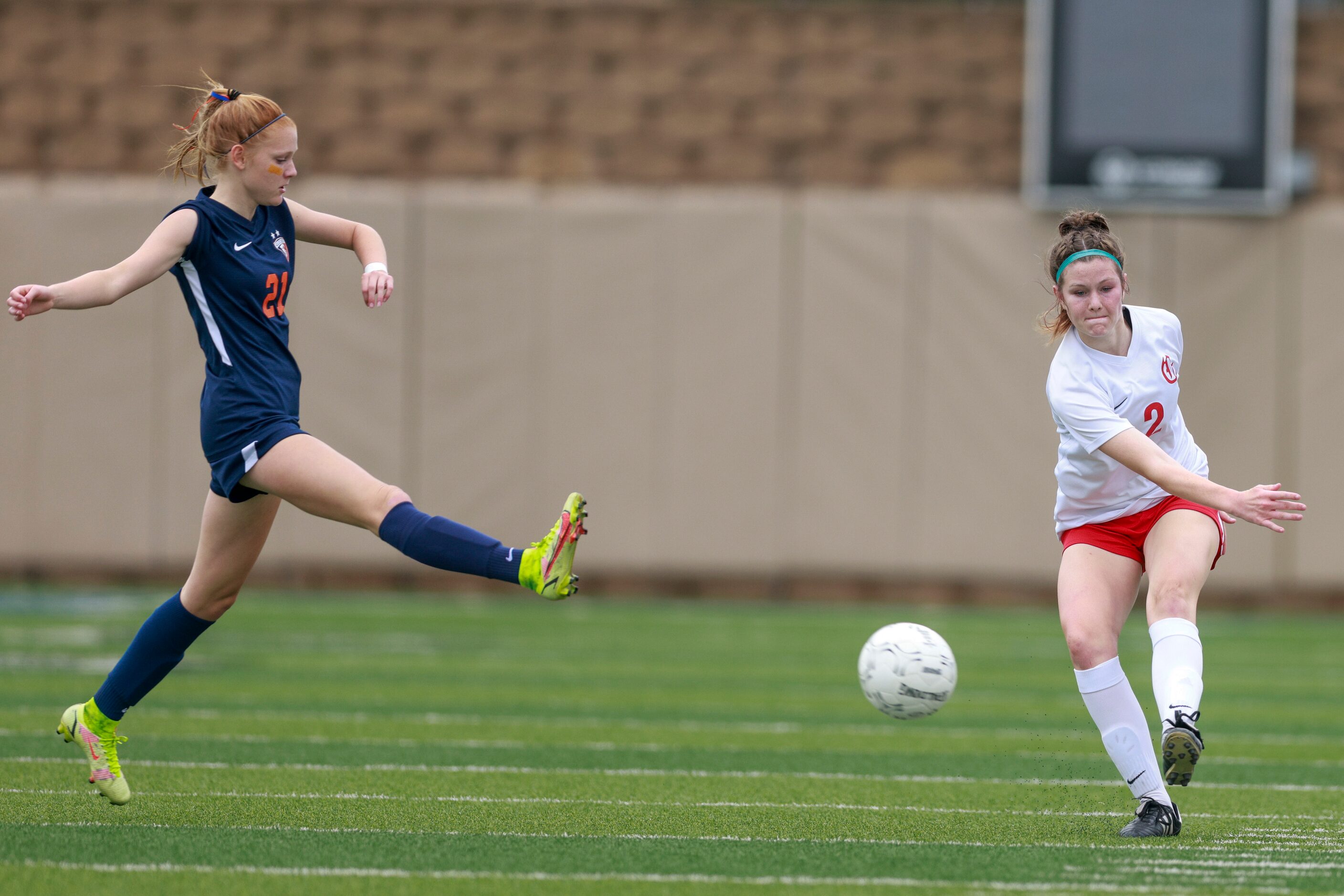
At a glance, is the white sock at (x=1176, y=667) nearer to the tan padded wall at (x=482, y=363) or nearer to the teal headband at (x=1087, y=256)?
the teal headband at (x=1087, y=256)

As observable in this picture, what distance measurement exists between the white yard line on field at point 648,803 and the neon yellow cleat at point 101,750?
0.29 metres

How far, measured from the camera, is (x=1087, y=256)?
510 centimetres

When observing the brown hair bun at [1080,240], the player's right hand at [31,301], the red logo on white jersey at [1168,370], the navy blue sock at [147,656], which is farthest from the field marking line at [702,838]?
the brown hair bun at [1080,240]

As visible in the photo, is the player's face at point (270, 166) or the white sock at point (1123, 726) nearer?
the white sock at point (1123, 726)

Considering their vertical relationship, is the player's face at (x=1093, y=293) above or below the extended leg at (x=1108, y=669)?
above

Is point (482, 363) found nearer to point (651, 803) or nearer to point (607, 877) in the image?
point (651, 803)

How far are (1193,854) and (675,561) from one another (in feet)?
37.7

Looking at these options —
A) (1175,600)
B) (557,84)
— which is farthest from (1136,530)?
(557,84)

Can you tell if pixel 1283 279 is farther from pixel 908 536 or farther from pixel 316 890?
pixel 316 890

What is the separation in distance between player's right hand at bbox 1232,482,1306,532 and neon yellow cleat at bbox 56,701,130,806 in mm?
3756

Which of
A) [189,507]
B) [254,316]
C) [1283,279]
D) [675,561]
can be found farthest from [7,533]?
[1283,279]

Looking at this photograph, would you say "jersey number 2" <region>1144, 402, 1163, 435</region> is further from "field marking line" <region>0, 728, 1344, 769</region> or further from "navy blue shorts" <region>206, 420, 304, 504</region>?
"navy blue shorts" <region>206, 420, 304, 504</region>

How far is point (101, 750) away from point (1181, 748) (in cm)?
355

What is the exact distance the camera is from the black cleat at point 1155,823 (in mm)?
5098
